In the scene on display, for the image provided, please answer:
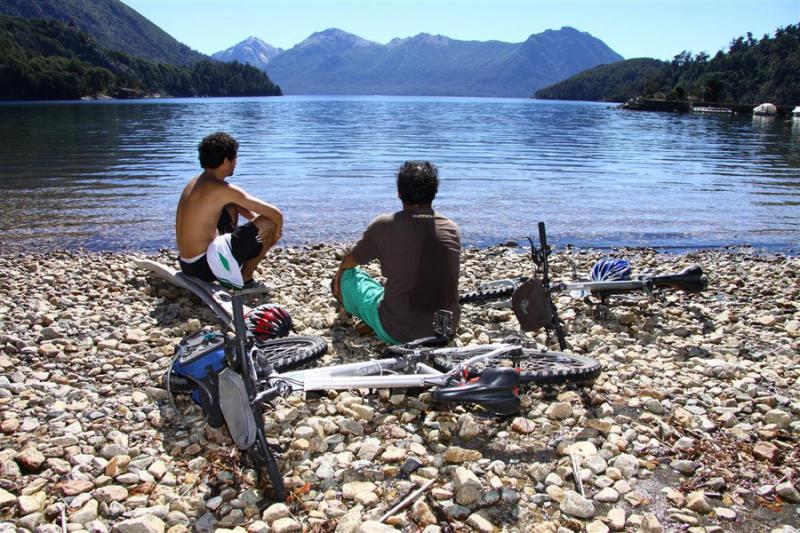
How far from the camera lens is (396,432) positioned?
4.81 metres

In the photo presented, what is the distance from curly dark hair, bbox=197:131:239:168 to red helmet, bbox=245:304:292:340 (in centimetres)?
244

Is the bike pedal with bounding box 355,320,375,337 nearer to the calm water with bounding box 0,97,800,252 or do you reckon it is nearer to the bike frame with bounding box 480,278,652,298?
the bike frame with bounding box 480,278,652,298

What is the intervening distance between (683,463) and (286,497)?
2.82 meters

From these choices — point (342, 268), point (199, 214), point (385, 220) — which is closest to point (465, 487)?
point (385, 220)

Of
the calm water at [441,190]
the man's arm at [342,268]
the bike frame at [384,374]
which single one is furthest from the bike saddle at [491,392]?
the calm water at [441,190]

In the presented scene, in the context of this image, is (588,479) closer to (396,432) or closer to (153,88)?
(396,432)

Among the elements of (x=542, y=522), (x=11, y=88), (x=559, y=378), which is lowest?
(x=542, y=522)

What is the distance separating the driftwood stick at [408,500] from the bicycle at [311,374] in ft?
2.25

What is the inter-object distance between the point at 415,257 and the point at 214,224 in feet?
10.4

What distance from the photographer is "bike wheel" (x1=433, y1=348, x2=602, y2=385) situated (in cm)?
527

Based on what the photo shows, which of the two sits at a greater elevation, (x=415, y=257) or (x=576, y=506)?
(x=415, y=257)

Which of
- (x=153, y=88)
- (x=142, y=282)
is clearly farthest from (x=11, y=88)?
(x=142, y=282)

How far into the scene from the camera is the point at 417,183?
5906 mm

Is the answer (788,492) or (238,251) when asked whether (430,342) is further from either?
(788,492)
